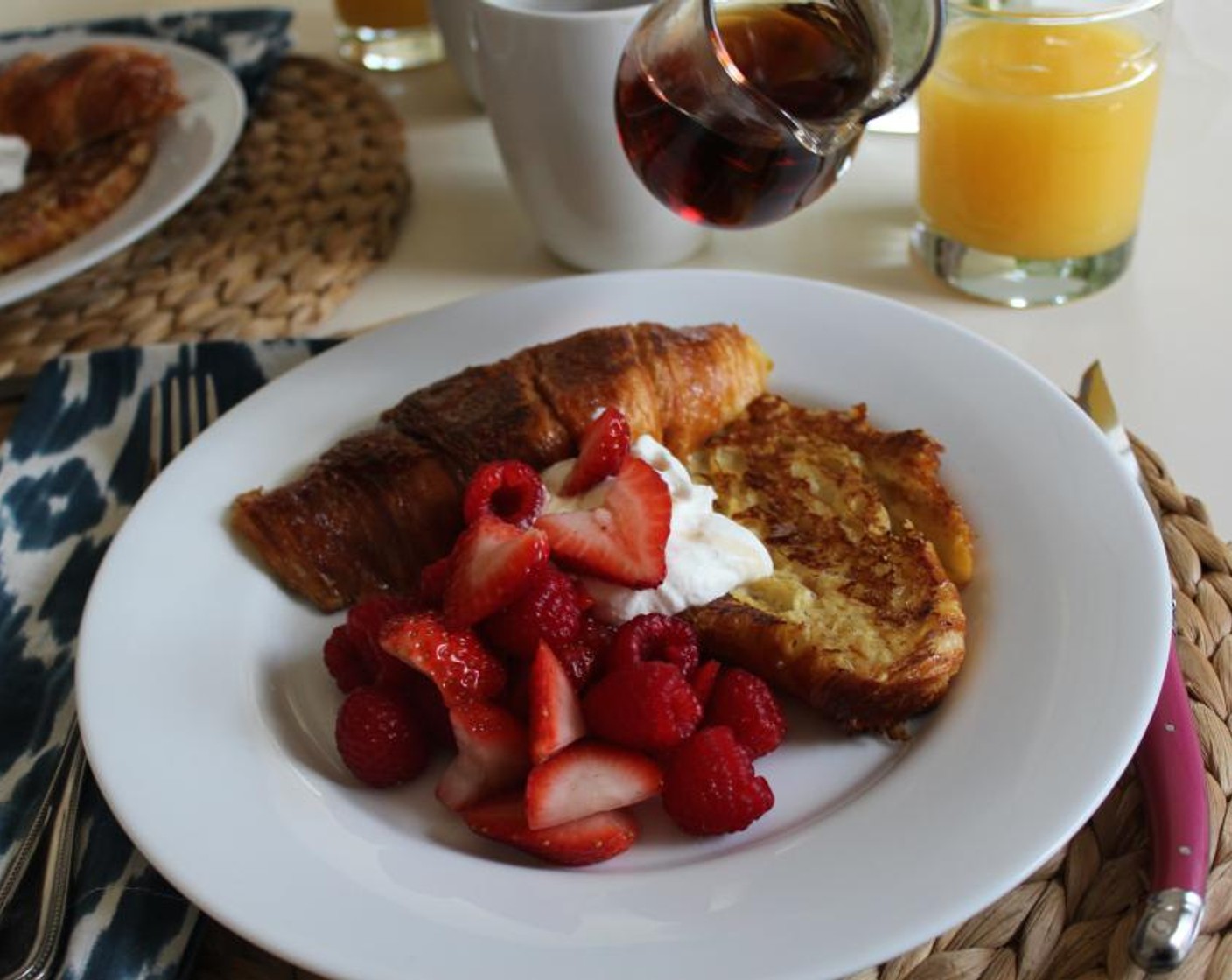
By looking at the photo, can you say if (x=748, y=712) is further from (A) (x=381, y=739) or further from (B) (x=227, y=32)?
(B) (x=227, y=32)

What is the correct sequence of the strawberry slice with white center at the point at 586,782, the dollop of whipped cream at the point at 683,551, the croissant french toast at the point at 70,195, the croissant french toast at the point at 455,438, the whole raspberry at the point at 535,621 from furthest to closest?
the croissant french toast at the point at 70,195 < the croissant french toast at the point at 455,438 < the dollop of whipped cream at the point at 683,551 < the whole raspberry at the point at 535,621 < the strawberry slice with white center at the point at 586,782

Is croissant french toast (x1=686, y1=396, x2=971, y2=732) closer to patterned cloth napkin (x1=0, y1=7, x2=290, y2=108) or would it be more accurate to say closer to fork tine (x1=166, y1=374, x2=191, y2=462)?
fork tine (x1=166, y1=374, x2=191, y2=462)

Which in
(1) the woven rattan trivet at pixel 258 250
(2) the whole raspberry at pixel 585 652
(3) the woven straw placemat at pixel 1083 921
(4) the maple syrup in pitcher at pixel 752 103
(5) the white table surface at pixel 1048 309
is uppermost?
(4) the maple syrup in pitcher at pixel 752 103

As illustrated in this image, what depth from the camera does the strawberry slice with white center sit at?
121 cm

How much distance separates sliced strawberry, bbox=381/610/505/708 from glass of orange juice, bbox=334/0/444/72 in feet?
6.20

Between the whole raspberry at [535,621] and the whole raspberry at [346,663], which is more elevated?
the whole raspberry at [535,621]

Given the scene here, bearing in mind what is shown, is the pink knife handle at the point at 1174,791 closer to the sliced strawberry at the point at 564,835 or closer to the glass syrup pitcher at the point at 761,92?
the sliced strawberry at the point at 564,835

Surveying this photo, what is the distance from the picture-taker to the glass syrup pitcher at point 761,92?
1.40 meters

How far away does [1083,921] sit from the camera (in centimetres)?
121

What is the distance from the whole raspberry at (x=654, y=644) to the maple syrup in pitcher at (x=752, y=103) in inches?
19.1

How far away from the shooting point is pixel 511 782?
130 cm

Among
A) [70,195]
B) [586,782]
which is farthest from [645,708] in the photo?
[70,195]

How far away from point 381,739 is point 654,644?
→ 28 cm

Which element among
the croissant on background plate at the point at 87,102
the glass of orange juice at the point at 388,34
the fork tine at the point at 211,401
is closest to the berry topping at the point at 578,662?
the fork tine at the point at 211,401
